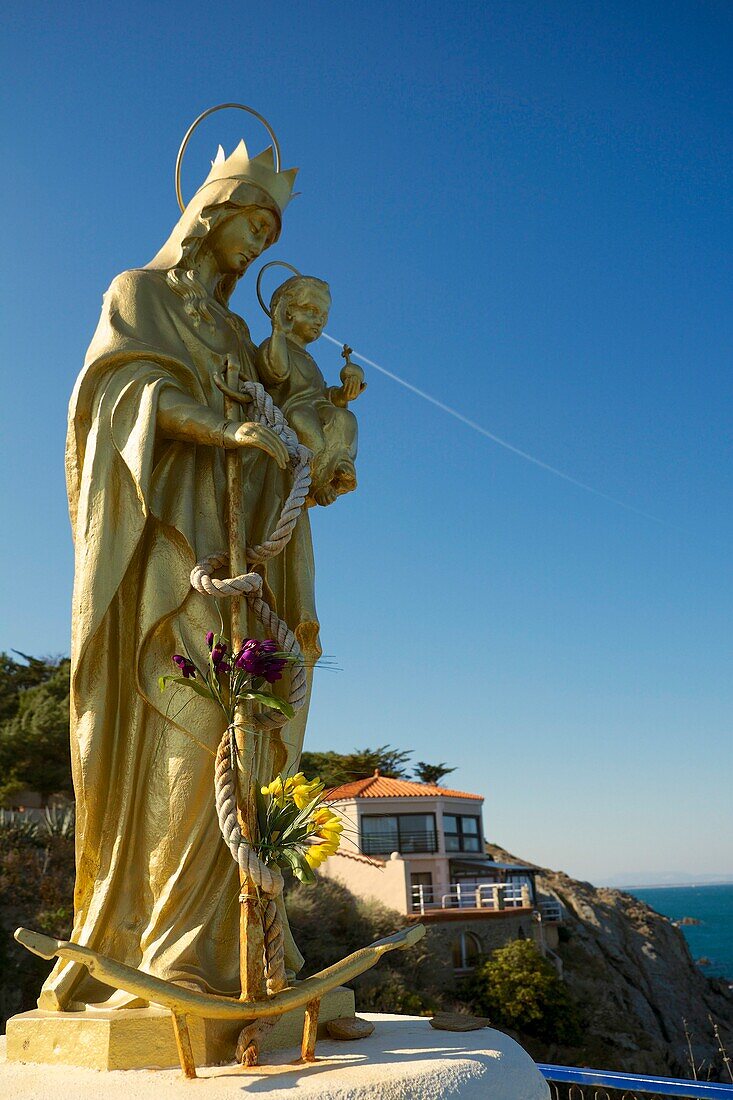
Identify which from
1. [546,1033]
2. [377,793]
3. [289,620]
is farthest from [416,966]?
[289,620]

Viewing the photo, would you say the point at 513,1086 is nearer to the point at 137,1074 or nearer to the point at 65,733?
the point at 137,1074

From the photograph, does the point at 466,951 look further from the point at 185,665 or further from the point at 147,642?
the point at 185,665

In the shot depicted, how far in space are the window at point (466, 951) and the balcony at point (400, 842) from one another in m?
5.70

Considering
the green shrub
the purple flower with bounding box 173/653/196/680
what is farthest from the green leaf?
the green shrub

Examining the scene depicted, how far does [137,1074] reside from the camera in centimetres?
368

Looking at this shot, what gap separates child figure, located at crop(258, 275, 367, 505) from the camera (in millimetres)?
5465

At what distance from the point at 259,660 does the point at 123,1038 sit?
1.68 m

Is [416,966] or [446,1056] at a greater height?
[446,1056]

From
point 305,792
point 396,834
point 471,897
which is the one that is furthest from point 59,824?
point 305,792

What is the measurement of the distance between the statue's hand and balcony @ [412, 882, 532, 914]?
32802mm

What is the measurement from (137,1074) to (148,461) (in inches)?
113

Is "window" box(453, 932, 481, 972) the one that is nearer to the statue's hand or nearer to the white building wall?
the white building wall

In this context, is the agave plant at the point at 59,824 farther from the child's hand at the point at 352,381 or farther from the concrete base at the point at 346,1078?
the concrete base at the point at 346,1078

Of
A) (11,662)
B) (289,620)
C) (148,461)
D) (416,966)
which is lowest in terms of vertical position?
(416,966)
